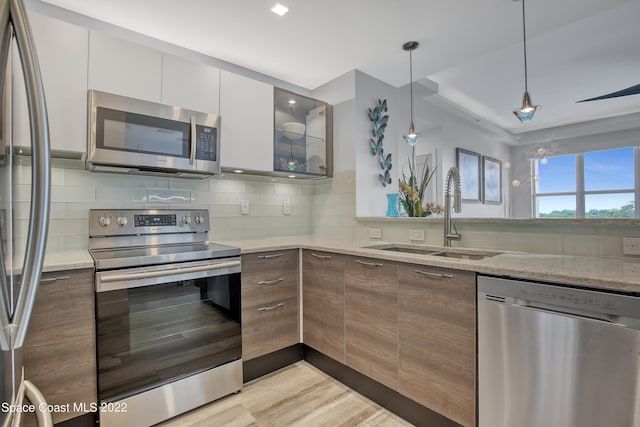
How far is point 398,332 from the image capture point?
1647 millimetres

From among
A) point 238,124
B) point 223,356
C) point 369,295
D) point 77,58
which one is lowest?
point 223,356

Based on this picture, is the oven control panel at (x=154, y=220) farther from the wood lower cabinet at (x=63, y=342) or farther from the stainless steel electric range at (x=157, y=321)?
the wood lower cabinet at (x=63, y=342)

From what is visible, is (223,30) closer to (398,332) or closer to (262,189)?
(262,189)

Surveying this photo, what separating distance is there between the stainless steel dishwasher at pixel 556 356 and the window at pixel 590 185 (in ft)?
13.9

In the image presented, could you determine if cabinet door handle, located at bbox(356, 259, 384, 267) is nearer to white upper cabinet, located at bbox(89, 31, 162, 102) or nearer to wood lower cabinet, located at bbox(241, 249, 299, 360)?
wood lower cabinet, located at bbox(241, 249, 299, 360)

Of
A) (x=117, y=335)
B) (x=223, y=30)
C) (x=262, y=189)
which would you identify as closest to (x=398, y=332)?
(x=117, y=335)

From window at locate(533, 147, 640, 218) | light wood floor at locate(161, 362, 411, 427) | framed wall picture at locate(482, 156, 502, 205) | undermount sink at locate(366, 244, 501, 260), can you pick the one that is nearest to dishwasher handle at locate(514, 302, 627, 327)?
undermount sink at locate(366, 244, 501, 260)

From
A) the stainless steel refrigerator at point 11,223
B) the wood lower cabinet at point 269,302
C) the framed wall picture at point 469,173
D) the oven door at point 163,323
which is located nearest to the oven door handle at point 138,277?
the oven door at point 163,323

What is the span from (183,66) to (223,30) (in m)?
0.39

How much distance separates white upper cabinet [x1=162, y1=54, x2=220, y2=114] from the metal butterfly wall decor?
4.49ft

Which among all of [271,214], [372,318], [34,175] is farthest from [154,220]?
[372,318]

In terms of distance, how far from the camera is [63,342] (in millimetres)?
1375

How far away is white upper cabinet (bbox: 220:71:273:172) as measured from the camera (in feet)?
7.22

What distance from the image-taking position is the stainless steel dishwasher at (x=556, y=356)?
1.01 metres
